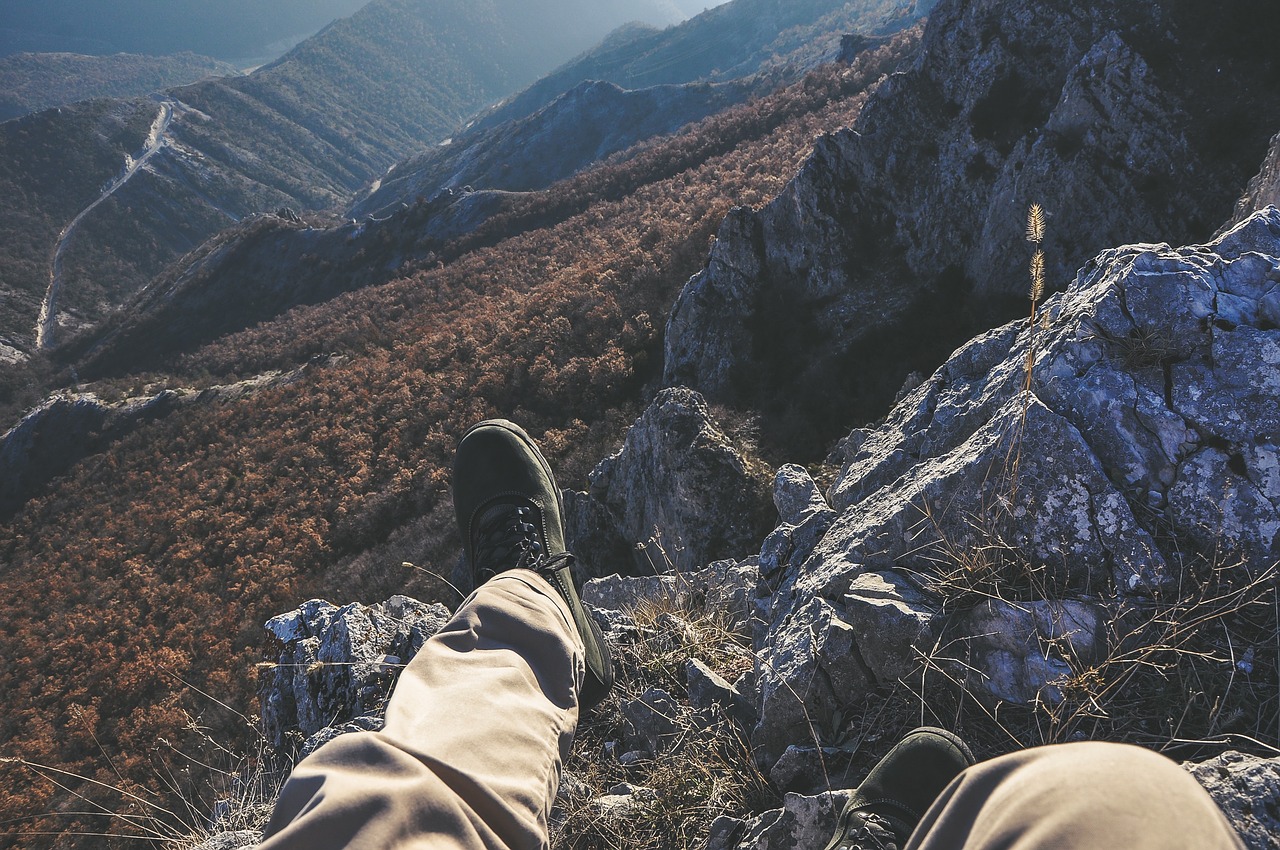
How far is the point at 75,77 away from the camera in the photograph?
156 metres

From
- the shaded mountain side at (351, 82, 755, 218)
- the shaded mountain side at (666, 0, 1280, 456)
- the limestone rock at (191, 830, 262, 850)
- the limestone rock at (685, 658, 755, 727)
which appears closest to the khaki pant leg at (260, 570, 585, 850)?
the limestone rock at (685, 658, 755, 727)

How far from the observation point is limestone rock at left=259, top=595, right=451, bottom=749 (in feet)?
12.2

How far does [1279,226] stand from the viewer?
→ 9.14 ft

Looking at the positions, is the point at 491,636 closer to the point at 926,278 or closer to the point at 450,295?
the point at 926,278

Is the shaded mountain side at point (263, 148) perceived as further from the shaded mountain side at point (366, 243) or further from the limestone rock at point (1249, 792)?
the limestone rock at point (1249, 792)

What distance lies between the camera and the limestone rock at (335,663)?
3705 mm

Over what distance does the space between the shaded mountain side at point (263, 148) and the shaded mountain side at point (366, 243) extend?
23.1m

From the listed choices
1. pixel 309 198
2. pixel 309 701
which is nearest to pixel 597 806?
pixel 309 701

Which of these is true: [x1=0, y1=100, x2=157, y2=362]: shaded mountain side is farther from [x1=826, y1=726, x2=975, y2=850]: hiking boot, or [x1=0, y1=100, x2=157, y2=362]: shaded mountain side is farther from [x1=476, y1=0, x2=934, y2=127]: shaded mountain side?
[x1=826, y1=726, x2=975, y2=850]: hiking boot

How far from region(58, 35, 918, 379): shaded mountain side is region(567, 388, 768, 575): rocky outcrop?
2835 cm

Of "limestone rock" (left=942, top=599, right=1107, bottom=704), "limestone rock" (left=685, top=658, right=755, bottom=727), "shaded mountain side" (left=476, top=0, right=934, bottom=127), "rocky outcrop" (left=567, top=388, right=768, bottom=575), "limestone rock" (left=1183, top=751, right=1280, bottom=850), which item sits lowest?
"rocky outcrop" (left=567, top=388, right=768, bottom=575)

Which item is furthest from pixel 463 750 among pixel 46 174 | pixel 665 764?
pixel 46 174

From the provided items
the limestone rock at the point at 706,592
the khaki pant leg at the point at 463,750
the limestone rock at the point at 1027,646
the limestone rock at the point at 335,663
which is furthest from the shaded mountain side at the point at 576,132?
the limestone rock at the point at 1027,646

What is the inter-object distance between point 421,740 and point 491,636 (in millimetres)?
623
